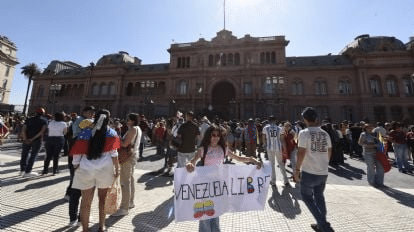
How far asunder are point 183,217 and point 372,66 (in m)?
38.2

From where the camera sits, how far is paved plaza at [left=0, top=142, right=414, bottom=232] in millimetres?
3398

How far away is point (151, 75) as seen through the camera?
121 feet

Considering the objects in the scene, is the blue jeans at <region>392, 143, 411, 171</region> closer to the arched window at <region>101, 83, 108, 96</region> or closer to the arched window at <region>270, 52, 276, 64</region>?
the arched window at <region>270, 52, 276, 64</region>

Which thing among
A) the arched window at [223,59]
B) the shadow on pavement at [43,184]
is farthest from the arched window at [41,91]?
the shadow on pavement at [43,184]

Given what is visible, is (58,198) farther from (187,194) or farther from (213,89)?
(213,89)

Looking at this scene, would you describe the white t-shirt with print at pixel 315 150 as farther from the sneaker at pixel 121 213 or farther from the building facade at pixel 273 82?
the building facade at pixel 273 82

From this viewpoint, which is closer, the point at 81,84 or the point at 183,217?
the point at 183,217

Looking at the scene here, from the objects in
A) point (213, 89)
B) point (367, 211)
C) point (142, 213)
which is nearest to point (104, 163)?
point (142, 213)

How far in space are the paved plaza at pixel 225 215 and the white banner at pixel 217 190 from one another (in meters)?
0.74

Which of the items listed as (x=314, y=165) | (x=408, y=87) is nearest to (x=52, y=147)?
(x=314, y=165)

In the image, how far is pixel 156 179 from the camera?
6.53 m

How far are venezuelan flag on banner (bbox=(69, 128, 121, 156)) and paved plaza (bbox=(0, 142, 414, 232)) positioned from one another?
1436 mm

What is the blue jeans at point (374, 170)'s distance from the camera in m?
6.20

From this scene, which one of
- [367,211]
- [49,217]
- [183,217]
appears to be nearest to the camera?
[183,217]
